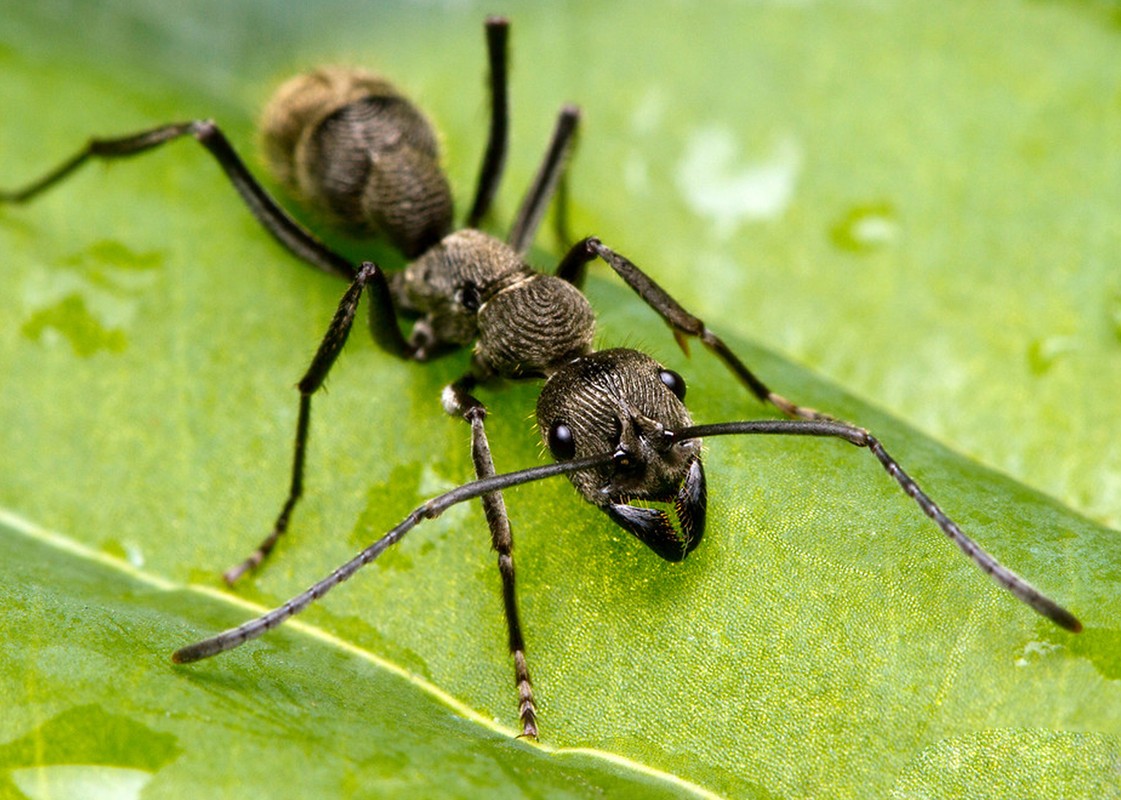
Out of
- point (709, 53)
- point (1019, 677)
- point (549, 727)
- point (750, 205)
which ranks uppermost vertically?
point (709, 53)

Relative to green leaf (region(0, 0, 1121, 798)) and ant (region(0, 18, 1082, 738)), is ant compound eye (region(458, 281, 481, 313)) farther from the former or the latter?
green leaf (region(0, 0, 1121, 798))

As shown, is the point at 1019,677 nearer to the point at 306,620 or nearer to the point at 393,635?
the point at 393,635

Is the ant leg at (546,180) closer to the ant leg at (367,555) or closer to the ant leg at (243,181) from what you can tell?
the ant leg at (243,181)

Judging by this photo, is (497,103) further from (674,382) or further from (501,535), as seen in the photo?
(501,535)

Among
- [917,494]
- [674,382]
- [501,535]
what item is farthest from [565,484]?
[917,494]

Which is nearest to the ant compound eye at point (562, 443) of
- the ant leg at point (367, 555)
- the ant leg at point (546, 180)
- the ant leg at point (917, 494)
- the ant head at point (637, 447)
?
the ant head at point (637, 447)

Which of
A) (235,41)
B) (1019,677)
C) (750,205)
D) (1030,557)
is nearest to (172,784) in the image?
(1019,677)
